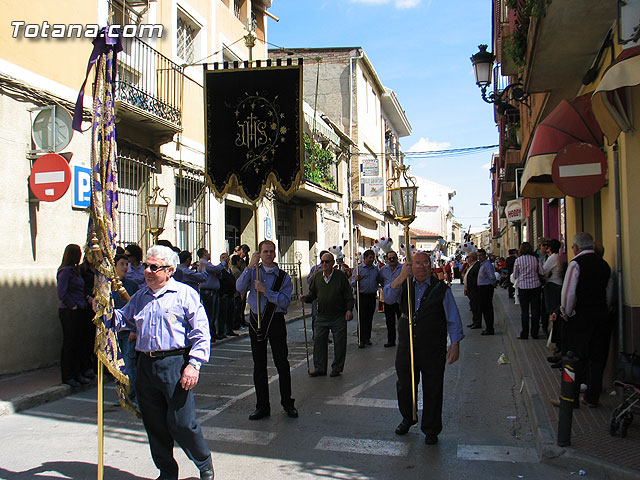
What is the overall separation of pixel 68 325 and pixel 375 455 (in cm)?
502

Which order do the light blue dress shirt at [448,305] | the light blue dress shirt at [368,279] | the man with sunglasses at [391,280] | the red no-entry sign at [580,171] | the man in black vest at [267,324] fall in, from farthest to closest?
the light blue dress shirt at [368,279]
the man with sunglasses at [391,280]
the red no-entry sign at [580,171]
the man in black vest at [267,324]
the light blue dress shirt at [448,305]

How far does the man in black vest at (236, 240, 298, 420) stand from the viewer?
251 inches

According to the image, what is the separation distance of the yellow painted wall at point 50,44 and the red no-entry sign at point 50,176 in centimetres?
163

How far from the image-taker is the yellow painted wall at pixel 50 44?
8.65 m

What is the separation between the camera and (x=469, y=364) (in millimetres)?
9641

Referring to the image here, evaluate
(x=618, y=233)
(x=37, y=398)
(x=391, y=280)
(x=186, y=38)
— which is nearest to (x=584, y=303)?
(x=618, y=233)

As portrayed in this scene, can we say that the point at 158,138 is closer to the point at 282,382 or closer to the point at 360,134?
the point at 282,382

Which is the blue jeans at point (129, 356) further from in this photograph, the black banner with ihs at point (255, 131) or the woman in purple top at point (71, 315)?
the black banner with ihs at point (255, 131)

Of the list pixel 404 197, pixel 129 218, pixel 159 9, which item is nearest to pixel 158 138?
pixel 129 218

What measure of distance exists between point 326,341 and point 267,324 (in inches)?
104

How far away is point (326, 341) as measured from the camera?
29.5ft

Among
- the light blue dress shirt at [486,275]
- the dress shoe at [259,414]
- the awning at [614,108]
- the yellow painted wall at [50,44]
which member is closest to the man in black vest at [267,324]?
the dress shoe at [259,414]

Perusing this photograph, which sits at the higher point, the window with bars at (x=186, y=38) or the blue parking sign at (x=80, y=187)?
the window with bars at (x=186, y=38)

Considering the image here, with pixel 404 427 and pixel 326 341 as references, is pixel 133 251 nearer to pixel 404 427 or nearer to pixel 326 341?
pixel 326 341
